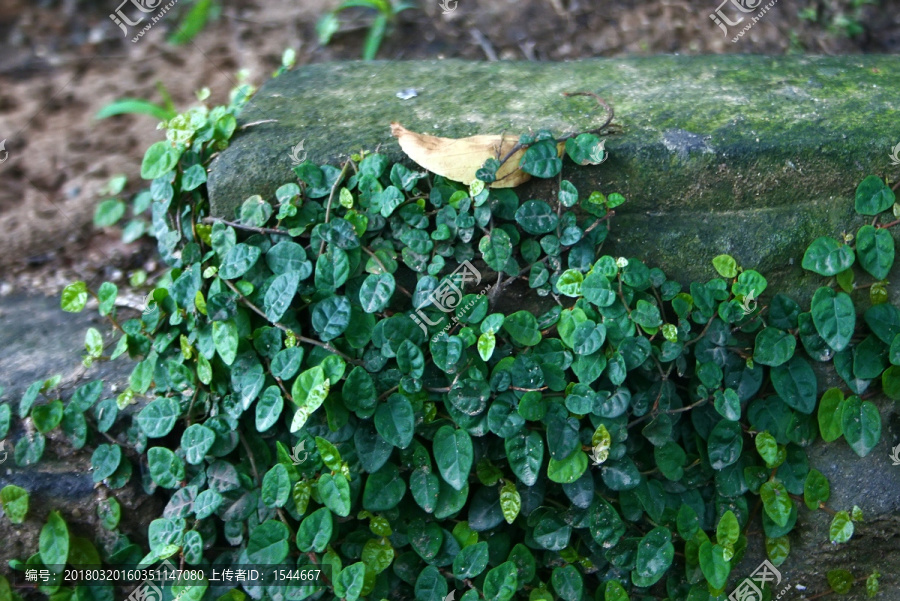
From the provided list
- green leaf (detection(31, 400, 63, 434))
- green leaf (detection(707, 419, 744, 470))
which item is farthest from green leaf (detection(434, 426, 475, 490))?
green leaf (detection(31, 400, 63, 434))

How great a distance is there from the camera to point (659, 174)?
5.33 ft

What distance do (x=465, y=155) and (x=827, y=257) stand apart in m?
0.83

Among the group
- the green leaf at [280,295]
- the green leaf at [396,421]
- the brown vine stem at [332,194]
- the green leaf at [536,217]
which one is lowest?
A: the green leaf at [396,421]

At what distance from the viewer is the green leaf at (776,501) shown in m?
1.57

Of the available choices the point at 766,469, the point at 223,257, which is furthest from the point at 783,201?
the point at 223,257

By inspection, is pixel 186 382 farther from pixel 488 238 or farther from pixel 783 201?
pixel 783 201

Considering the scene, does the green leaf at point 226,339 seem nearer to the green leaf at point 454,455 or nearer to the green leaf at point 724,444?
the green leaf at point 454,455

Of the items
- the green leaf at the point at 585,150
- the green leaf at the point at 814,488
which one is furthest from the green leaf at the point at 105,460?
the green leaf at the point at 814,488

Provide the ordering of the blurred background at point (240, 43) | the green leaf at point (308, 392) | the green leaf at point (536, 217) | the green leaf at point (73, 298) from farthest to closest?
the blurred background at point (240, 43), the green leaf at point (73, 298), the green leaf at point (536, 217), the green leaf at point (308, 392)

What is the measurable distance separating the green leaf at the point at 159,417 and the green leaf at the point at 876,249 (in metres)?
1.55

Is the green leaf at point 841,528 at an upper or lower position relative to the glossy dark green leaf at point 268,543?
lower

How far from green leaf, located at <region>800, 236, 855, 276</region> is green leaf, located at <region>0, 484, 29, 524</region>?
1.79 metres

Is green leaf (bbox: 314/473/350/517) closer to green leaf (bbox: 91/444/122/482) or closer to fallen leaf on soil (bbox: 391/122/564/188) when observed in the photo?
green leaf (bbox: 91/444/122/482)

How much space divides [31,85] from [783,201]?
105 inches
